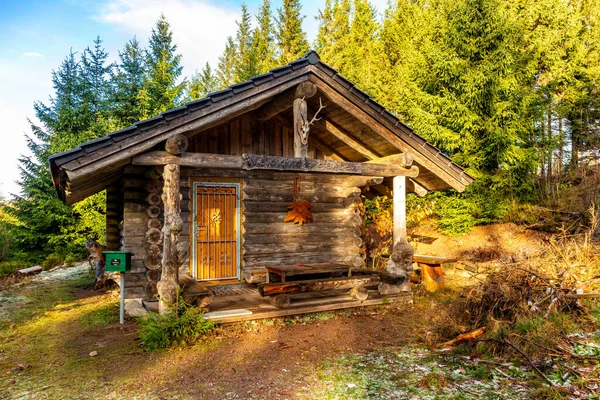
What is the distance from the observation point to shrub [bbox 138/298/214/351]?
5.74m

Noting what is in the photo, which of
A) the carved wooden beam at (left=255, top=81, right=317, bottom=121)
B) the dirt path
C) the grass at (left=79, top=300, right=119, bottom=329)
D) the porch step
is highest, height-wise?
the carved wooden beam at (left=255, top=81, right=317, bottom=121)

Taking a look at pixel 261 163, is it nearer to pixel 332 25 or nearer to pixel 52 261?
pixel 52 261

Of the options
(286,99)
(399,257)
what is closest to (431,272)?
(399,257)

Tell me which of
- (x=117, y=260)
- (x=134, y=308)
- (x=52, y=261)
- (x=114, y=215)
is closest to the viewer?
(x=117, y=260)

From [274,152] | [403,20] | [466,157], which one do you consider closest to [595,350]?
[274,152]

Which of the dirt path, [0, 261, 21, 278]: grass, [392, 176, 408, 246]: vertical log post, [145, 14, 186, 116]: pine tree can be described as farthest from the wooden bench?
[145, 14, 186, 116]: pine tree

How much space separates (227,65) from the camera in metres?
32.9

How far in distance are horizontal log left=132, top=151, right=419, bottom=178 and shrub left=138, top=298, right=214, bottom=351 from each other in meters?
2.41

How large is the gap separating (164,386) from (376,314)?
4.74 metres

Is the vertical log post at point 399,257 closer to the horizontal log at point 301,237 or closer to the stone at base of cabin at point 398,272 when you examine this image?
the stone at base of cabin at point 398,272

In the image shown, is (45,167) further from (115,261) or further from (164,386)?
(164,386)

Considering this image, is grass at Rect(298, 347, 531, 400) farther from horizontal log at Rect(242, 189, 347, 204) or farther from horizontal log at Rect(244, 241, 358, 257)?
horizontal log at Rect(242, 189, 347, 204)

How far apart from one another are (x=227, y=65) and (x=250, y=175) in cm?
2654

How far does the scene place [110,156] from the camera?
6.07m
